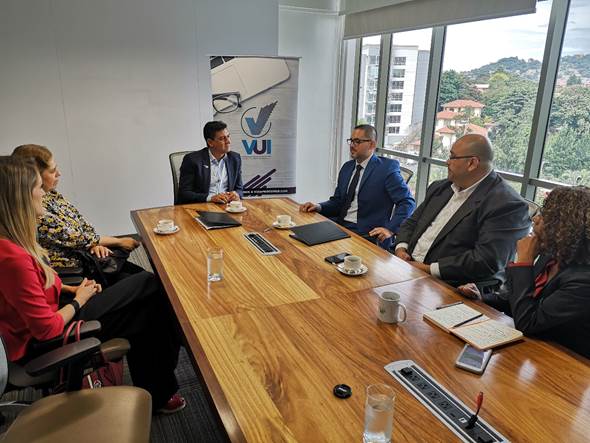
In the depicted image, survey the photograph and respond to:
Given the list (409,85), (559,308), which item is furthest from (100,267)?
(409,85)

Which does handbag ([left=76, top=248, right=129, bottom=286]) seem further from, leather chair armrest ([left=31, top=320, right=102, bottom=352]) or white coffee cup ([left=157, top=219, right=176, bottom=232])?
leather chair armrest ([left=31, top=320, right=102, bottom=352])

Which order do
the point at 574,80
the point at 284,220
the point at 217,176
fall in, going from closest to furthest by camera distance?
the point at 284,220, the point at 574,80, the point at 217,176

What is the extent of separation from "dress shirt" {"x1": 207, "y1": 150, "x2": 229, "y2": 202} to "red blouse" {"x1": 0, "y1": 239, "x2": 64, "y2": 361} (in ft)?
6.34

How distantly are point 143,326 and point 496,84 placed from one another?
3319 mm

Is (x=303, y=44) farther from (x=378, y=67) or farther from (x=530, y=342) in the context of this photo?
(x=530, y=342)

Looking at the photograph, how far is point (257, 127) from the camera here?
4.50 meters

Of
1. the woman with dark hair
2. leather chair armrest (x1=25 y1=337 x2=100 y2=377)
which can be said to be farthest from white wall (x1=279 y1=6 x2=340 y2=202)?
leather chair armrest (x1=25 y1=337 x2=100 y2=377)

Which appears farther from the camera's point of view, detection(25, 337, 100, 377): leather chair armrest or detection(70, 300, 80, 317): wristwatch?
detection(70, 300, 80, 317): wristwatch

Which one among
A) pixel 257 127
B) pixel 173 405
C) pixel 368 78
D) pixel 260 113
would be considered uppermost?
pixel 368 78

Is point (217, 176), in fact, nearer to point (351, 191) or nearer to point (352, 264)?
point (351, 191)

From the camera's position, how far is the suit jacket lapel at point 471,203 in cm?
217

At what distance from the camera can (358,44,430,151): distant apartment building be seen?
440 centimetres

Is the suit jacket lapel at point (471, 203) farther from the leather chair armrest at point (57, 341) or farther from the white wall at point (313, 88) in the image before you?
the white wall at point (313, 88)

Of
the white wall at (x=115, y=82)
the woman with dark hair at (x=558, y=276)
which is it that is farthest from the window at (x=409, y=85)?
the woman with dark hair at (x=558, y=276)
